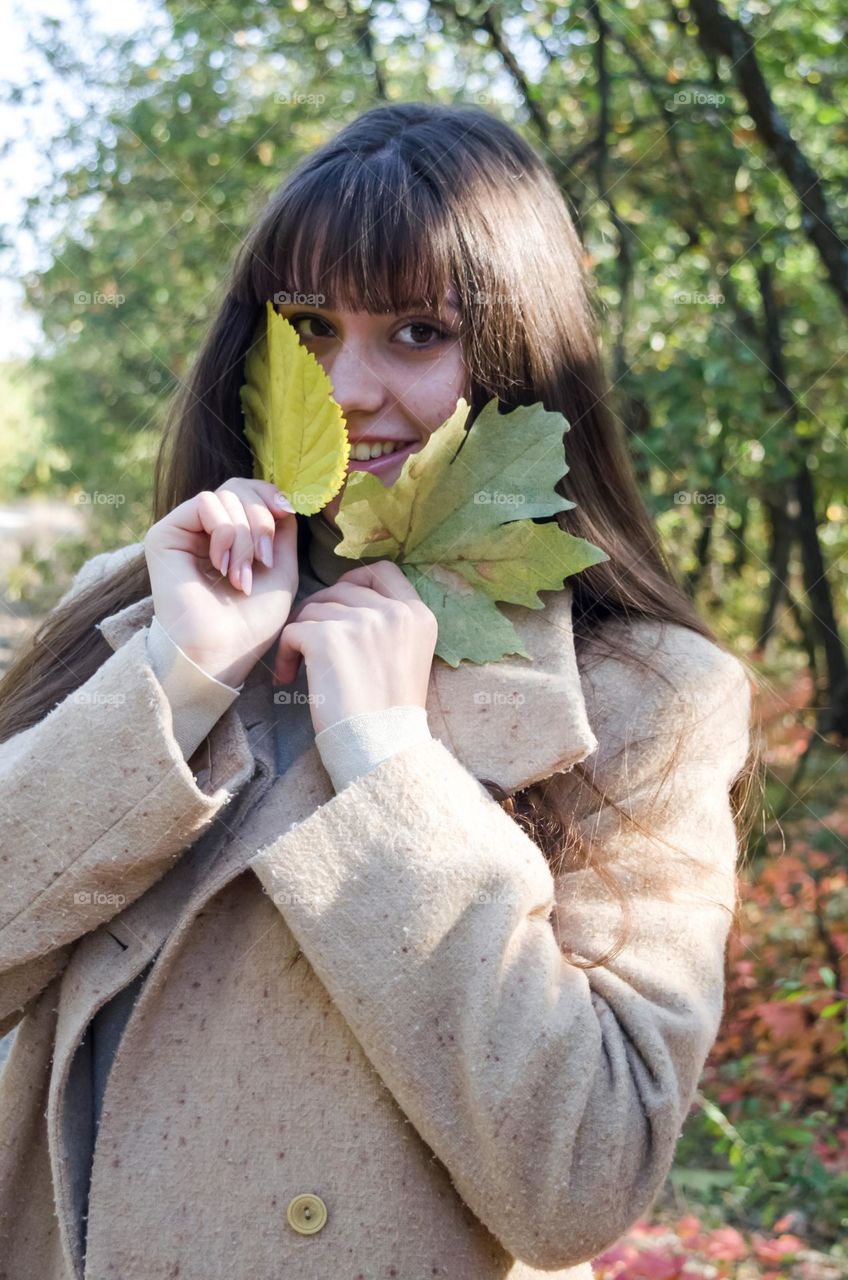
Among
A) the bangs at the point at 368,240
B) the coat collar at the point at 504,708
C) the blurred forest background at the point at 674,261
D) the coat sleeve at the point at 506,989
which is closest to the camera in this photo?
the coat sleeve at the point at 506,989

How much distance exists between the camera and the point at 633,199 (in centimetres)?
500

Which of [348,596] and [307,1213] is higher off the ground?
[348,596]

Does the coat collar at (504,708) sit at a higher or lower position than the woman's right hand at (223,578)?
lower

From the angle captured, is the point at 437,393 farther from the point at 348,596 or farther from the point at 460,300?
the point at 348,596

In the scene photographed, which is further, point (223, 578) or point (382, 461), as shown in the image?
point (382, 461)

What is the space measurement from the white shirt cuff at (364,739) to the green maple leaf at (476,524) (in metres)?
0.17

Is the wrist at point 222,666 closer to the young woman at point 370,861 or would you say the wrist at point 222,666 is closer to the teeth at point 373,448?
the young woman at point 370,861

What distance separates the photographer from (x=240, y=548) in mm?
1453

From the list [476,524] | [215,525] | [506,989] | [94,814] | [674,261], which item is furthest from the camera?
[674,261]

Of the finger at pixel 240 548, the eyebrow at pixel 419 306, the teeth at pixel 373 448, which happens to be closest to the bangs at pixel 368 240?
the eyebrow at pixel 419 306

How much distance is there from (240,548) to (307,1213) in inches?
27.0

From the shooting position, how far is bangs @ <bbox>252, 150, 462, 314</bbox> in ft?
4.96

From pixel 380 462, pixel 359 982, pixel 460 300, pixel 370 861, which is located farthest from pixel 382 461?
pixel 359 982

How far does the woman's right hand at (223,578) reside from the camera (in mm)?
1394
